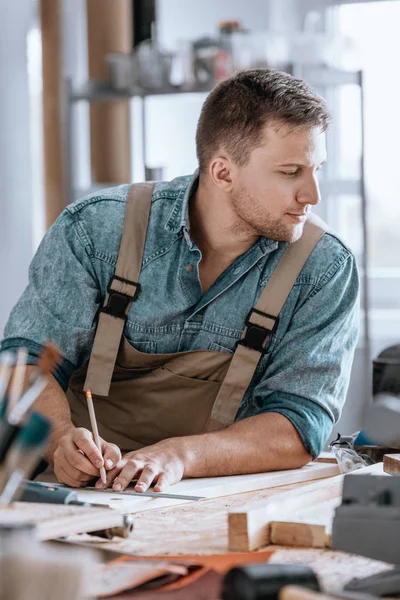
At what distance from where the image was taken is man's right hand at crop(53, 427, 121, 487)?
76.5 inches

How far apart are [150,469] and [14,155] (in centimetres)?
344

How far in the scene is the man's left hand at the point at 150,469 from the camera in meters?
1.91

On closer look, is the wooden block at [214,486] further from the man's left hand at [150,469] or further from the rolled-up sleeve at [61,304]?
the rolled-up sleeve at [61,304]

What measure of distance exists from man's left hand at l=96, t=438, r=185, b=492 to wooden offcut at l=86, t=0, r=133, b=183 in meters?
3.07

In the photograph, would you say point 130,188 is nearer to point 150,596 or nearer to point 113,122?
point 150,596

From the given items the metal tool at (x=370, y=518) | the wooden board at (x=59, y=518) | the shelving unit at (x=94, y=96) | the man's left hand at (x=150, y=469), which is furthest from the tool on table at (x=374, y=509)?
the shelving unit at (x=94, y=96)

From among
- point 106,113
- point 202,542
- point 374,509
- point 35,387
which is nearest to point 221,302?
point 202,542

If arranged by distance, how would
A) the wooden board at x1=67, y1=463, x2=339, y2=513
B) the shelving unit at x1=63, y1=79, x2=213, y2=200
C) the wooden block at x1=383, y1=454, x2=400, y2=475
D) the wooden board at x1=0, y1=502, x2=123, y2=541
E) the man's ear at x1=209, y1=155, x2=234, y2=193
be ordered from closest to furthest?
the wooden board at x1=0, y1=502, x2=123, y2=541
the wooden board at x1=67, y1=463, x2=339, y2=513
the wooden block at x1=383, y1=454, x2=400, y2=475
the man's ear at x1=209, y1=155, x2=234, y2=193
the shelving unit at x1=63, y1=79, x2=213, y2=200

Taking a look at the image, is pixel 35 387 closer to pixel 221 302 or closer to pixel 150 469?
pixel 150 469

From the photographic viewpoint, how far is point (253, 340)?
2.29 meters

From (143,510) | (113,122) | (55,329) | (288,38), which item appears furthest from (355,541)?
(113,122)

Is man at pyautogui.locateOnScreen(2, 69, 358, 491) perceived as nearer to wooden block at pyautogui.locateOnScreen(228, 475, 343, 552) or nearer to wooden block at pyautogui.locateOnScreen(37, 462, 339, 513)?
wooden block at pyautogui.locateOnScreen(37, 462, 339, 513)

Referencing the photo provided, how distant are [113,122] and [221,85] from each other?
2.56 m

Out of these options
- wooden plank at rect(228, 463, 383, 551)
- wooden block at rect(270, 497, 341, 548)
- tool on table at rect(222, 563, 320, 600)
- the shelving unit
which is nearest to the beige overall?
wooden plank at rect(228, 463, 383, 551)
